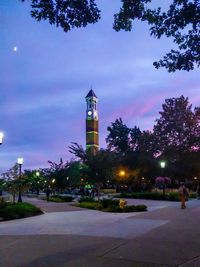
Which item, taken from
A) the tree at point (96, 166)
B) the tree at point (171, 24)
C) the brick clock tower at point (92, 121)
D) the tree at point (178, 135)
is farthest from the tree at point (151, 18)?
the brick clock tower at point (92, 121)

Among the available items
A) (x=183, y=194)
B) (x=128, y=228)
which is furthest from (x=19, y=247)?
(x=183, y=194)

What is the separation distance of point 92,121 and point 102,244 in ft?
581

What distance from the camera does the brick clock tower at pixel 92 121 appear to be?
604 feet

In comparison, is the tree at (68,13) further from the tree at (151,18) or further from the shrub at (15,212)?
the shrub at (15,212)

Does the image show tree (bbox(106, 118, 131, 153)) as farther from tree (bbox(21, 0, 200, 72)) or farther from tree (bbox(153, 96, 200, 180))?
tree (bbox(21, 0, 200, 72))

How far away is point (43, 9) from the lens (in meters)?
9.62

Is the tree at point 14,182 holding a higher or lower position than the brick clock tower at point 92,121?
lower

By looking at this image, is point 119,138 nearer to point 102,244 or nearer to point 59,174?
point 59,174

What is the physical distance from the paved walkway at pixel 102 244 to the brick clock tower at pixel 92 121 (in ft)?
538

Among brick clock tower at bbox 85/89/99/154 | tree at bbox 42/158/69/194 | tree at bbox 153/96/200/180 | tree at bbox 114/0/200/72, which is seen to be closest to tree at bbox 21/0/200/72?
tree at bbox 114/0/200/72

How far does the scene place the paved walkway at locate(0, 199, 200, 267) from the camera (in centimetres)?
992

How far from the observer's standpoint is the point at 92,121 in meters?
189

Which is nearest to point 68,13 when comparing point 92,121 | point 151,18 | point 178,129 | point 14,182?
point 151,18

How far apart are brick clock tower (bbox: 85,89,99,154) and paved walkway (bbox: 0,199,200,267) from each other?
164m
